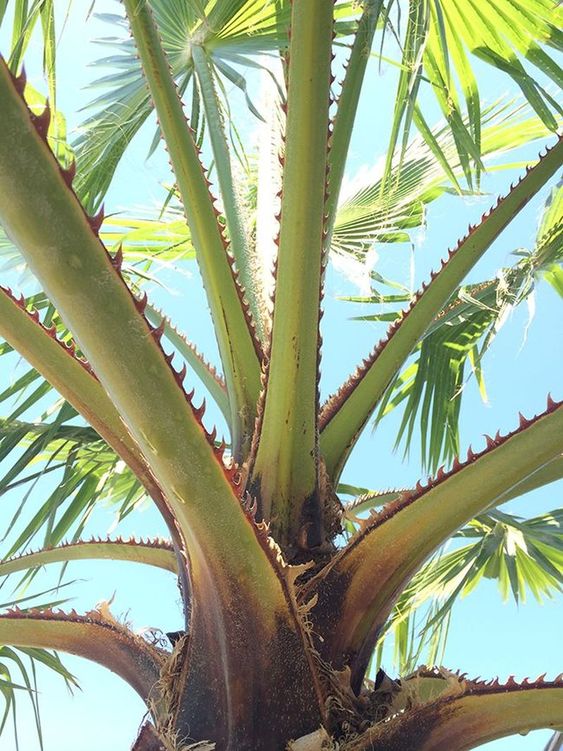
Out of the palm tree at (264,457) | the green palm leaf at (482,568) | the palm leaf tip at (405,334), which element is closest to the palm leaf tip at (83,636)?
the palm tree at (264,457)

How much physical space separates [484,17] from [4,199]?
2.30m

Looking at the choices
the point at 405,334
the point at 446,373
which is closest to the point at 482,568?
the point at 446,373

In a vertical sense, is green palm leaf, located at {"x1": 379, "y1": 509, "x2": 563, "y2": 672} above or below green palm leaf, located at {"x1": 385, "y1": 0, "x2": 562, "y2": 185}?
below

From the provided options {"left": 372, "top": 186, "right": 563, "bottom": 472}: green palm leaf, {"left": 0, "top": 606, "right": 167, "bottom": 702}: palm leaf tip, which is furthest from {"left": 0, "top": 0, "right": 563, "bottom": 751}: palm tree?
{"left": 372, "top": 186, "right": 563, "bottom": 472}: green palm leaf

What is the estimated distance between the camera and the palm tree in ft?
3.84

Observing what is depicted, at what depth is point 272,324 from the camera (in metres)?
1.64

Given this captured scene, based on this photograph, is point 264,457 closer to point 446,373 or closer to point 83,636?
point 83,636

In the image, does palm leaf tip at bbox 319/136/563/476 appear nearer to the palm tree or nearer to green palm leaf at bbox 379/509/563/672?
the palm tree

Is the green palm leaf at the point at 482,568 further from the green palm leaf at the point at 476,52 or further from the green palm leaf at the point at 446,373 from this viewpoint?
the green palm leaf at the point at 476,52

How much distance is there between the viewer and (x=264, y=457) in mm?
1691

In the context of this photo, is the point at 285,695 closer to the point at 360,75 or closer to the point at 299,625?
the point at 299,625

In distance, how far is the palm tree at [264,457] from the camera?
1172 millimetres

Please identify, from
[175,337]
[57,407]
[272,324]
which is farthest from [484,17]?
[57,407]

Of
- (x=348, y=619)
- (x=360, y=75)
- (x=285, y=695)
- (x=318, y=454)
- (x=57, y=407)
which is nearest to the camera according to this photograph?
(x=285, y=695)
